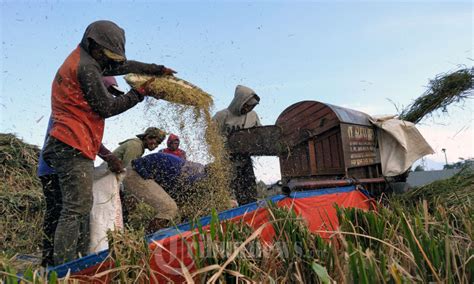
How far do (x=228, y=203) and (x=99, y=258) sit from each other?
217cm

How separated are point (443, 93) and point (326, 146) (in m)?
2.37

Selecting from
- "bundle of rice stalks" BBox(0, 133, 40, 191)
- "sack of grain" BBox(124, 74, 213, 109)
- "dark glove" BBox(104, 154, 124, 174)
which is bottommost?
"dark glove" BBox(104, 154, 124, 174)

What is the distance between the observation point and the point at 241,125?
551cm

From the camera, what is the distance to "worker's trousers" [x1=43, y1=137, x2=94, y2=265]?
2693mm

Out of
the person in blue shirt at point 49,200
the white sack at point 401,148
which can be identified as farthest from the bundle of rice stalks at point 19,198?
the white sack at point 401,148

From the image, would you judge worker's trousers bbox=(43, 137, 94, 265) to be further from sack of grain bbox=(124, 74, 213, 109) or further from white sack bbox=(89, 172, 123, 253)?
sack of grain bbox=(124, 74, 213, 109)

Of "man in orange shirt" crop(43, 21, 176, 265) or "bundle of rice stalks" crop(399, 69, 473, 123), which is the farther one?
"bundle of rice stalks" crop(399, 69, 473, 123)

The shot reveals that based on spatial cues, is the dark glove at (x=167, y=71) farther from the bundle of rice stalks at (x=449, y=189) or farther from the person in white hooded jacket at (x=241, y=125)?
the bundle of rice stalks at (x=449, y=189)

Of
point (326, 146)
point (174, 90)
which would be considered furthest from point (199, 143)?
point (326, 146)

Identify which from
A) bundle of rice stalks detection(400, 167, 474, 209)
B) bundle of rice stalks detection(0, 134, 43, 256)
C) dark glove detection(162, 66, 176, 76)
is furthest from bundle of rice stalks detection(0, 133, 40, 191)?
bundle of rice stalks detection(400, 167, 474, 209)

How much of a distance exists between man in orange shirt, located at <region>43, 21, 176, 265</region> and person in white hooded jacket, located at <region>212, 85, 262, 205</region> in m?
2.18

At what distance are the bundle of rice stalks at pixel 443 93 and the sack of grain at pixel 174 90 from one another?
15.6 feet

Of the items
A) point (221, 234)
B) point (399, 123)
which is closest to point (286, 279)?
point (221, 234)

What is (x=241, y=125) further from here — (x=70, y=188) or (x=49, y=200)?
(x=70, y=188)
